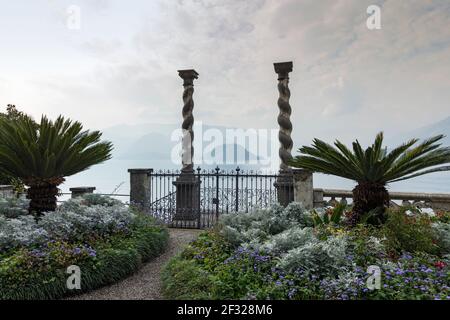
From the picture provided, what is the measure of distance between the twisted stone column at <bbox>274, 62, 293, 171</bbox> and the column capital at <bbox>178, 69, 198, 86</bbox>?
3000mm

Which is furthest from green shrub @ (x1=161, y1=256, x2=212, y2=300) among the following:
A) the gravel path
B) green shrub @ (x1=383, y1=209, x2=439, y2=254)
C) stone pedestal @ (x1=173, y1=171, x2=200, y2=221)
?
stone pedestal @ (x1=173, y1=171, x2=200, y2=221)

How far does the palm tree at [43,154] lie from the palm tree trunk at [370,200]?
20.9ft

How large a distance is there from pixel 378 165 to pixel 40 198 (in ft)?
24.8

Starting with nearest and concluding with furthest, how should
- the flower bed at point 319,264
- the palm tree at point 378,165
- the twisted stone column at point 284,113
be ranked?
the flower bed at point 319,264 < the palm tree at point 378,165 < the twisted stone column at point 284,113

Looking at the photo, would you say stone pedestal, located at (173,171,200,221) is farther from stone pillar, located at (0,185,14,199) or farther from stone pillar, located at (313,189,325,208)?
stone pillar, located at (0,185,14,199)

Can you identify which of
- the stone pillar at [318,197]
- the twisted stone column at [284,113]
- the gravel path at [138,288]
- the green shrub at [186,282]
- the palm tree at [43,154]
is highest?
the twisted stone column at [284,113]

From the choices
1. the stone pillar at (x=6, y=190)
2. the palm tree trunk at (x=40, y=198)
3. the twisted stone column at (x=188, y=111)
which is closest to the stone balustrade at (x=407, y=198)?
the twisted stone column at (x=188, y=111)

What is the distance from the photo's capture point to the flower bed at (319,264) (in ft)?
13.8

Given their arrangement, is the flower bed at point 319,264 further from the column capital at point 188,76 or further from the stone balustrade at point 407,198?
the column capital at point 188,76

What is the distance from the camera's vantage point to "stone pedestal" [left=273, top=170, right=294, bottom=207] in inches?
432

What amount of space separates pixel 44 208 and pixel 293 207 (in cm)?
584
